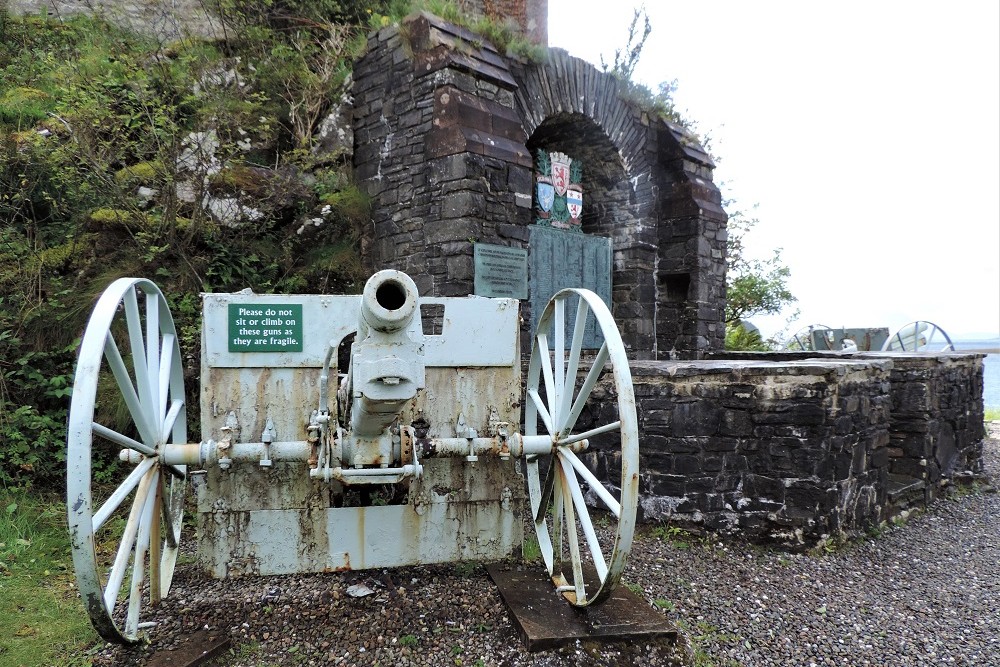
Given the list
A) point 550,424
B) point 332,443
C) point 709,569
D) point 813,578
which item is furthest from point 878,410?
point 332,443

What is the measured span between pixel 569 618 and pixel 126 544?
1719mm

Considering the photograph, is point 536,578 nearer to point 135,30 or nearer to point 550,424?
point 550,424

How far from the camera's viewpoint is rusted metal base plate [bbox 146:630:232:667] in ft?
7.88

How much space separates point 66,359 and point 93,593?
11.9 feet

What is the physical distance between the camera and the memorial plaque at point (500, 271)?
5676 millimetres

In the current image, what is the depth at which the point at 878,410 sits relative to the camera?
482 cm

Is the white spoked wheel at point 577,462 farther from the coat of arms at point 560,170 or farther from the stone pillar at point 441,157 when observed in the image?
the coat of arms at point 560,170

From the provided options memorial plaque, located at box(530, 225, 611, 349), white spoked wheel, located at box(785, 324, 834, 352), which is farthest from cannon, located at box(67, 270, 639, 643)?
white spoked wheel, located at box(785, 324, 834, 352)

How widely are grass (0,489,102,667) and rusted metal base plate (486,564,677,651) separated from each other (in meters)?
1.68

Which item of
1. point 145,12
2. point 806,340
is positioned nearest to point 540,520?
point 145,12

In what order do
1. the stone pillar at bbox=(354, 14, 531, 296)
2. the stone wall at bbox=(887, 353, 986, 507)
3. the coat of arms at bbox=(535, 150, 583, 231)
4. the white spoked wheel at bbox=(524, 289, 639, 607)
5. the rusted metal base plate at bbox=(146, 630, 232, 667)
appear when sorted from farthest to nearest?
the coat of arms at bbox=(535, 150, 583, 231) < the stone pillar at bbox=(354, 14, 531, 296) < the stone wall at bbox=(887, 353, 986, 507) < the rusted metal base plate at bbox=(146, 630, 232, 667) < the white spoked wheel at bbox=(524, 289, 639, 607)

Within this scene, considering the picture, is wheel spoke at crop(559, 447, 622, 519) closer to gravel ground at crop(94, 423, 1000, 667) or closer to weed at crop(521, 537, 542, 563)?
gravel ground at crop(94, 423, 1000, 667)

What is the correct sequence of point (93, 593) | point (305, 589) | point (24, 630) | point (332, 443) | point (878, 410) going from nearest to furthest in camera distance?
point (93, 593) → point (332, 443) → point (24, 630) → point (305, 589) → point (878, 410)

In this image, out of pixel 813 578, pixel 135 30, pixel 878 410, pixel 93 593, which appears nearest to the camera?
pixel 93 593
